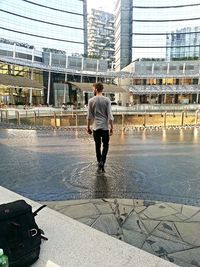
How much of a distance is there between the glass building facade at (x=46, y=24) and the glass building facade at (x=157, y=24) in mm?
14818

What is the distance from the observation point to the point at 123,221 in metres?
3.49

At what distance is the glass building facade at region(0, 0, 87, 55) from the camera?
63562mm

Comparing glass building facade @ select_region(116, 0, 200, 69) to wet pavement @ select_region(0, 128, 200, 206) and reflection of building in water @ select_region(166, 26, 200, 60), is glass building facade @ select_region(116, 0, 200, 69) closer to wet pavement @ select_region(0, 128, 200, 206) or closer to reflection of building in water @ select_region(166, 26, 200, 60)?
reflection of building in water @ select_region(166, 26, 200, 60)

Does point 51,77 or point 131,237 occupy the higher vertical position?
point 51,77

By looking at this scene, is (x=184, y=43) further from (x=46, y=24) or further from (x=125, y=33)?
(x=46, y=24)

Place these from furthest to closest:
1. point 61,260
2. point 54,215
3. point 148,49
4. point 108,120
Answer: point 148,49, point 108,120, point 54,215, point 61,260

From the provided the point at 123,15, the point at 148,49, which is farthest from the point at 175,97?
the point at 123,15

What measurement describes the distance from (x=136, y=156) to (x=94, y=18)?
173124 millimetres

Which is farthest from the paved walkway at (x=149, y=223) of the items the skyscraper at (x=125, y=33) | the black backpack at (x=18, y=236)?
the skyscraper at (x=125, y=33)

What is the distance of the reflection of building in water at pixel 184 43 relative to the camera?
268 ft

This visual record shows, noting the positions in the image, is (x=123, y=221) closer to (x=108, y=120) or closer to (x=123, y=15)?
(x=108, y=120)

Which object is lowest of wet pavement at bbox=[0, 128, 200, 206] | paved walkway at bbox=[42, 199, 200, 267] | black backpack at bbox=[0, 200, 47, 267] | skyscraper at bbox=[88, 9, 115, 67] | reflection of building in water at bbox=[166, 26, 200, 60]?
wet pavement at bbox=[0, 128, 200, 206]

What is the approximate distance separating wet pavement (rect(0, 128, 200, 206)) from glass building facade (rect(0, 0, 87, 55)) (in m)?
54.2

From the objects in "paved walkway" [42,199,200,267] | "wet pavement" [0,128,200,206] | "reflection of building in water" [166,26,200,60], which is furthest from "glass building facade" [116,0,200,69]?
"paved walkway" [42,199,200,267]
